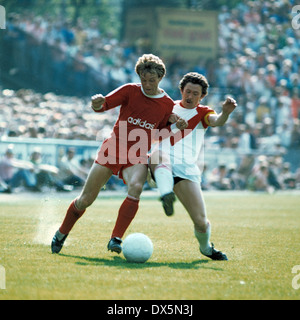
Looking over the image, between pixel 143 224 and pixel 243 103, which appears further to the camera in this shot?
pixel 243 103

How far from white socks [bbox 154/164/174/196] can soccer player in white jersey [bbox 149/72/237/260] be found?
1cm

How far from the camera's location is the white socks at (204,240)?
718 cm

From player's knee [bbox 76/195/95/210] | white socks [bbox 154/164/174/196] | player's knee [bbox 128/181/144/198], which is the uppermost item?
white socks [bbox 154/164/174/196]

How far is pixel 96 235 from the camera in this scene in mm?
9164

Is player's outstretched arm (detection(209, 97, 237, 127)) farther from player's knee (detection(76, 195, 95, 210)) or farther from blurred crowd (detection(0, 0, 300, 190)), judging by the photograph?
blurred crowd (detection(0, 0, 300, 190))

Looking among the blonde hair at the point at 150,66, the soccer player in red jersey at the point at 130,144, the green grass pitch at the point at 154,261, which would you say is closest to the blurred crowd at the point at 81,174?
the green grass pitch at the point at 154,261

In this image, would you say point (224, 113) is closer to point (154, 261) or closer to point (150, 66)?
point (150, 66)

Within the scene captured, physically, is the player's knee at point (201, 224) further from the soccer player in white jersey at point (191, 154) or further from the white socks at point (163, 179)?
the white socks at point (163, 179)

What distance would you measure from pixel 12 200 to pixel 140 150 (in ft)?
26.3

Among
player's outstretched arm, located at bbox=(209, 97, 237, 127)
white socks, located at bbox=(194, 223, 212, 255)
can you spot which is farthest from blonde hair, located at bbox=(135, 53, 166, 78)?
white socks, located at bbox=(194, 223, 212, 255)

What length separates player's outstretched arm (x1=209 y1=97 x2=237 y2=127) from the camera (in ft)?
22.5
